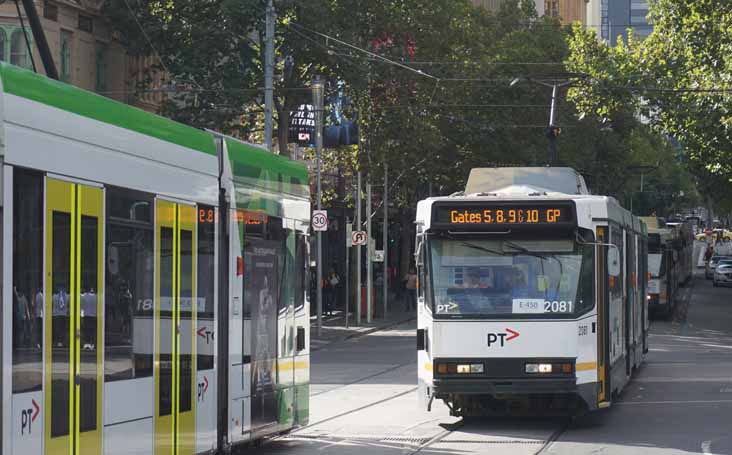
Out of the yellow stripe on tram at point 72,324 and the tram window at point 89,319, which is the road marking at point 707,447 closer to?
the tram window at point 89,319

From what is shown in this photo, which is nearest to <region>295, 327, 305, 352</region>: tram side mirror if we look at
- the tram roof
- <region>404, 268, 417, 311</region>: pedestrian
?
the tram roof

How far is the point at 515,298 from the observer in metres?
16.6

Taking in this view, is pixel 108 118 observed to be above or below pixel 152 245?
above

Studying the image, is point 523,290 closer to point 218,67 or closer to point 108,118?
point 108,118

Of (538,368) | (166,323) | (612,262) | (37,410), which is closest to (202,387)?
(166,323)

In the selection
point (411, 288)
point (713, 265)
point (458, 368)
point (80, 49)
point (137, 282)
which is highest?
point (80, 49)

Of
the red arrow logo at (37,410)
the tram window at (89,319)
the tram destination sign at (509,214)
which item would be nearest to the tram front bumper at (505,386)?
the tram destination sign at (509,214)

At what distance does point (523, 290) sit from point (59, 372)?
8.93 metres

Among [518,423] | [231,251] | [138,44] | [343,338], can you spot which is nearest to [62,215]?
[231,251]

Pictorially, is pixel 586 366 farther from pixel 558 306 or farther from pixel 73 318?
pixel 73 318

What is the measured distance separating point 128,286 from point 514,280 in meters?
7.65

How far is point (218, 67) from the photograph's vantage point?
140ft

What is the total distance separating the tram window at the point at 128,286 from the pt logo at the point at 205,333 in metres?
1.27

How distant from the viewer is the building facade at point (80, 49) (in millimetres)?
37656
